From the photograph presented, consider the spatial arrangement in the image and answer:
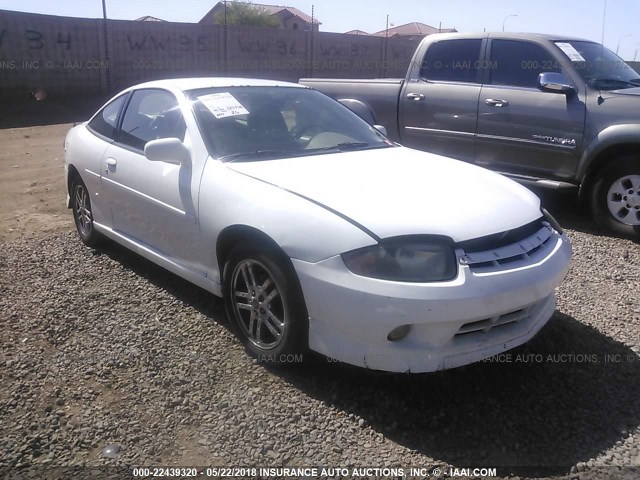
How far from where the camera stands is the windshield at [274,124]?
377 cm

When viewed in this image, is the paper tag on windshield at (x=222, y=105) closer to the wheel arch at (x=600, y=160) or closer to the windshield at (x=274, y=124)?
the windshield at (x=274, y=124)

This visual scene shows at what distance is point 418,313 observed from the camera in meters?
2.65

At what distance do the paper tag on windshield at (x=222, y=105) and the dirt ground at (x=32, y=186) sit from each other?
2.74m

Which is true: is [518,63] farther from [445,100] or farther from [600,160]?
[600,160]

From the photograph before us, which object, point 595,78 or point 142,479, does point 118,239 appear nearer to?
point 142,479

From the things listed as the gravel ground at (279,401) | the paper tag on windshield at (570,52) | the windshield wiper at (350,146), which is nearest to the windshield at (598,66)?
the paper tag on windshield at (570,52)

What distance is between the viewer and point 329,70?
22984 mm

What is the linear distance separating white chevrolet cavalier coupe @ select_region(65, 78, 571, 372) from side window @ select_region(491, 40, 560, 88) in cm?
249

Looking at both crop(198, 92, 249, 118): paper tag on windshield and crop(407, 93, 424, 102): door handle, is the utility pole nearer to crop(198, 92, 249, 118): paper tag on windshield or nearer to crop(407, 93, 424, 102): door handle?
crop(407, 93, 424, 102): door handle

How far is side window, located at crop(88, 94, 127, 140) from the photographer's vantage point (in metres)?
4.83

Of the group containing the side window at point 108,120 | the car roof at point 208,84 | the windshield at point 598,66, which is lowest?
the side window at point 108,120

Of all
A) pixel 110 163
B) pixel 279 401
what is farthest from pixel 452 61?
pixel 279 401

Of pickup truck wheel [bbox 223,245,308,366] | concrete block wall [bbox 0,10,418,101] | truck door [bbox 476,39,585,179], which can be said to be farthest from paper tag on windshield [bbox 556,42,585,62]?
concrete block wall [bbox 0,10,418,101]

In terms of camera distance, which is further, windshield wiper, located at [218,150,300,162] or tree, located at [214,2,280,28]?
tree, located at [214,2,280,28]
